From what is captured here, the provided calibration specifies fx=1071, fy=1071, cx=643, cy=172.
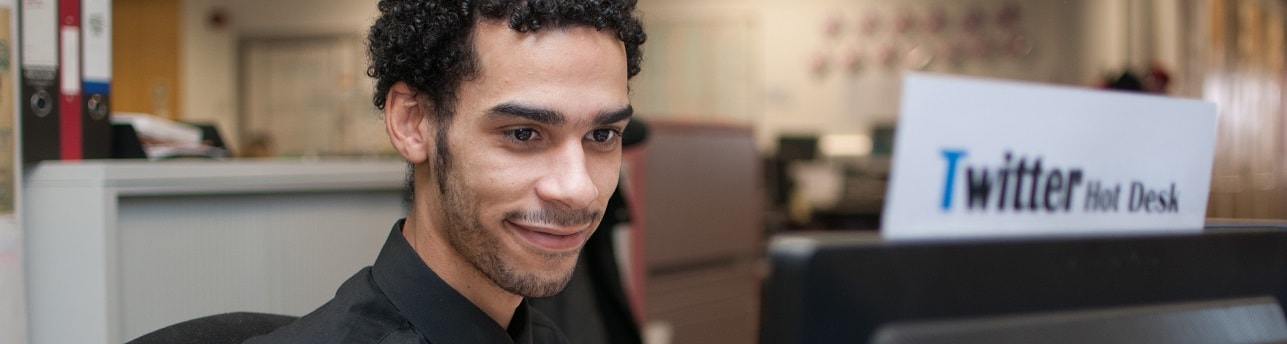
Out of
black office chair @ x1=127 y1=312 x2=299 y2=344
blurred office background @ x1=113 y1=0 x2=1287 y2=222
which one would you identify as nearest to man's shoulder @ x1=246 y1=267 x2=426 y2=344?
black office chair @ x1=127 y1=312 x2=299 y2=344

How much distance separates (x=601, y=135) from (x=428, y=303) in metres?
0.22

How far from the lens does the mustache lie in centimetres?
93

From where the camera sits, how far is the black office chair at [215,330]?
3.17ft

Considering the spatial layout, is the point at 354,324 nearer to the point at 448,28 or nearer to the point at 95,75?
the point at 448,28

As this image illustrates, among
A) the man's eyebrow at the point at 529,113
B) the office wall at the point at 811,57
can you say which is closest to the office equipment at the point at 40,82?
the man's eyebrow at the point at 529,113

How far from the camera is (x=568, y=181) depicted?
92 centimetres

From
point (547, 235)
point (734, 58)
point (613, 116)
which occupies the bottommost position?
point (547, 235)

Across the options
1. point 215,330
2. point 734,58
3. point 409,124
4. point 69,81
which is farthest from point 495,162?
point 734,58

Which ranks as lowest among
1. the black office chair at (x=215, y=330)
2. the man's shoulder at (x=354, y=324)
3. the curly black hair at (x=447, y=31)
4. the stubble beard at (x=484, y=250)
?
the black office chair at (x=215, y=330)

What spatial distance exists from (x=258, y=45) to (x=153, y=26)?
176 cm

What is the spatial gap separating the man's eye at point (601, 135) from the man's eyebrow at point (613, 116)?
0.02 m

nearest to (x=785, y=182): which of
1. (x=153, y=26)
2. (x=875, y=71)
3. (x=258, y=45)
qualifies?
(x=875, y=71)

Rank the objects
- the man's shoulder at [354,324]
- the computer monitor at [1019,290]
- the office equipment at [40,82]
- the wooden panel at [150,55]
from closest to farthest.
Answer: the computer monitor at [1019,290]
the man's shoulder at [354,324]
the office equipment at [40,82]
the wooden panel at [150,55]

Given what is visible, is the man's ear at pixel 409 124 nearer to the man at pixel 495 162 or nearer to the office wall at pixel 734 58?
the man at pixel 495 162
